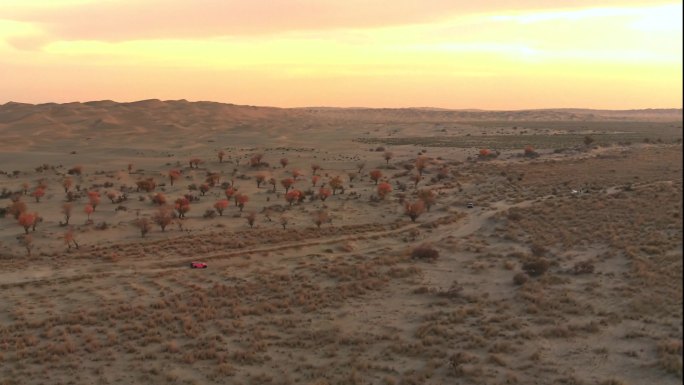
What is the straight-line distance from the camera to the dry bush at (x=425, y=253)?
1148 inches

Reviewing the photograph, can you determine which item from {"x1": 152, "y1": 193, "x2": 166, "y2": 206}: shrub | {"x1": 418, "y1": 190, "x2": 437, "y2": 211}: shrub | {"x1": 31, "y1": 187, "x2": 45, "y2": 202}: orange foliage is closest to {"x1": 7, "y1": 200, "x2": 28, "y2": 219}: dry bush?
{"x1": 31, "y1": 187, "x2": 45, "y2": 202}: orange foliage

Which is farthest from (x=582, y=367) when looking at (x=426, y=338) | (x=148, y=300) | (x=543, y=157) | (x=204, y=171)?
(x=543, y=157)

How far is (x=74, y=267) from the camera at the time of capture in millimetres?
29391

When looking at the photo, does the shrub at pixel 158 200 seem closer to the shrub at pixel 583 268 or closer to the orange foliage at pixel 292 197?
the orange foliage at pixel 292 197

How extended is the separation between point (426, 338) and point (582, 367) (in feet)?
15.5

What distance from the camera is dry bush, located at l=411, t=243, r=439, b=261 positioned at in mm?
29172

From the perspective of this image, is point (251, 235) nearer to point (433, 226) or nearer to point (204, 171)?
point (433, 226)

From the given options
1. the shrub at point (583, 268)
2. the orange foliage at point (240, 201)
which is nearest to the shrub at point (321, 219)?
the orange foliage at point (240, 201)


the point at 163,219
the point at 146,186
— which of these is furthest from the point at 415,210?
the point at 146,186

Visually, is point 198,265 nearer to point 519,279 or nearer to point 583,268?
point 519,279

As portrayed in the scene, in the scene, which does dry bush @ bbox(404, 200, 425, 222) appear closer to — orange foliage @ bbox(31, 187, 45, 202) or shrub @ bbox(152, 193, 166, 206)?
shrub @ bbox(152, 193, 166, 206)

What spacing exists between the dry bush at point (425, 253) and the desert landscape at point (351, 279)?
8 centimetres

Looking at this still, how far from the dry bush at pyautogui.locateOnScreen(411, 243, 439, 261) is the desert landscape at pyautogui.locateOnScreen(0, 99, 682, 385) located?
8 centimetres

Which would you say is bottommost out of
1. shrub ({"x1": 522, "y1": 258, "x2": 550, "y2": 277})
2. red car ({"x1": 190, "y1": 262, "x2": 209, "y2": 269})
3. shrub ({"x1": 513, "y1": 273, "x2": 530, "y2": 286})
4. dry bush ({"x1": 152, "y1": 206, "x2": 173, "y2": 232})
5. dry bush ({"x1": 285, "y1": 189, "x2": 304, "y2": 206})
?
red car ({"x1": 190, "y1": 262, "x2": 209, "y2": 269})
